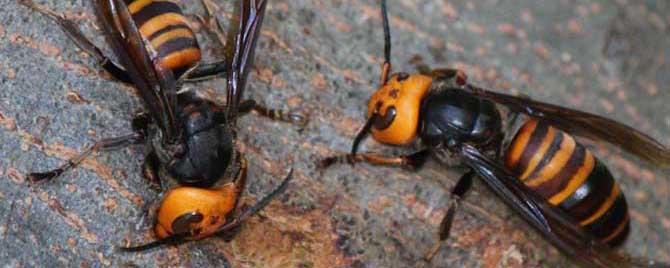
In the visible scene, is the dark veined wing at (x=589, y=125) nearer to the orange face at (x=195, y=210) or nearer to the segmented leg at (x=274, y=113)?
the segmented leg at (x=274, y=113)

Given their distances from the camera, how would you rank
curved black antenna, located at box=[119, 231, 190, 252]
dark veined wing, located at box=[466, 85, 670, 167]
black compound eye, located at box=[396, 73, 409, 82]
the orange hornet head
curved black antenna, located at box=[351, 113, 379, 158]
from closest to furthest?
1. curved black antenna, located at box=[119, 231, 190, 252]
2. curved black antenna, located at box=[351, 113, 379, 158]
3. the orange hornet head
4. black compound eye, located at box=[396, 73, 409, 82]
5. dark veined wing, located at box=[466, 85, 670, 167]

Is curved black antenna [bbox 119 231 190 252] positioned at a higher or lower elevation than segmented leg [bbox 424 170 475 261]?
higher

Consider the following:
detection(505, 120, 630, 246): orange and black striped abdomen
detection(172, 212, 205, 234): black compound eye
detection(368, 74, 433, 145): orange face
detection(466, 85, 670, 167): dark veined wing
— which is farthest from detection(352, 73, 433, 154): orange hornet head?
detection(172, 212, 205, 234): black compound eye

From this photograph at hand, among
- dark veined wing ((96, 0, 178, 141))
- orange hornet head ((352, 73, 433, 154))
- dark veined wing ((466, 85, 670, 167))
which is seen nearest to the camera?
dark veined wing ((96, 0, 178, 141))

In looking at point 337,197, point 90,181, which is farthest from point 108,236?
point 337,197

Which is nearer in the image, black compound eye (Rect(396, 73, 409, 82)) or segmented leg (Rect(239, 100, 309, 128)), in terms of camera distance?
segmented leg (Rect(239, 100, 309, 128))

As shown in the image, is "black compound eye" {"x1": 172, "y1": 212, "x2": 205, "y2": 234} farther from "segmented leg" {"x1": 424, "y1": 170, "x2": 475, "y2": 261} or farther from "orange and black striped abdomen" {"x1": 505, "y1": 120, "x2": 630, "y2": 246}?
"orange and black striped abdomen" {"x1": 505, "y1": 120, "x2": 630, "y2": 246}

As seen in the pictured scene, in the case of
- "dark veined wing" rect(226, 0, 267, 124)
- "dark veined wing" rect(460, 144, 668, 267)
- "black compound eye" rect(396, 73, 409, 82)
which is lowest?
"dark veined wing" rect(460, 144, 668, 267)
